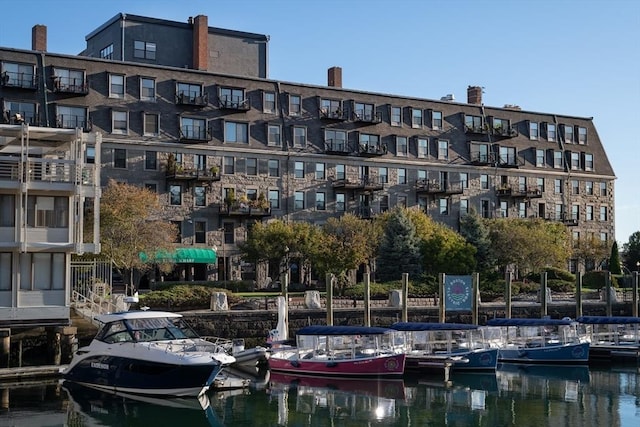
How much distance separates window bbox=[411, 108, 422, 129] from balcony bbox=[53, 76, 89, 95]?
27369 mm

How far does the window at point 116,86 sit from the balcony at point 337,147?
1649 cm

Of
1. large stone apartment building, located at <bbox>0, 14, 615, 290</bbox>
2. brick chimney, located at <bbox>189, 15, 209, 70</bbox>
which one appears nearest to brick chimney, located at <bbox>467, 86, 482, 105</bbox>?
large stone apartment building, located at <bbox>0, 14, 615, 290</bbox>

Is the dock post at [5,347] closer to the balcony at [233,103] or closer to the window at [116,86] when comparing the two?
the window at [116,86]

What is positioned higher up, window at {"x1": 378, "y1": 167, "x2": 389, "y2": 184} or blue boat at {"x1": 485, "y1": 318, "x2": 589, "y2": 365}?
window at {"x1": 378, "y1": 167, "x2": 389, "y2": 184}

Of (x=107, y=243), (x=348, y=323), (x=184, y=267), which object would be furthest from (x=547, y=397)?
(x=184, y=267)

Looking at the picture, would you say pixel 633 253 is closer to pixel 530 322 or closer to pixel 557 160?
pixel 557 160

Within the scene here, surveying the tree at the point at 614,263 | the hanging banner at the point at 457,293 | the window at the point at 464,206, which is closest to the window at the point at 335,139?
the window at the point at 464,206

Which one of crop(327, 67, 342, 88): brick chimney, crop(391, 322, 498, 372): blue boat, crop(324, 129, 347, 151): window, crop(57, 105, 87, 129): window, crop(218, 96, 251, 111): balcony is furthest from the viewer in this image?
crop(327, 67, 342, 88): brick chimney

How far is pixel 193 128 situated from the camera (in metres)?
64.4

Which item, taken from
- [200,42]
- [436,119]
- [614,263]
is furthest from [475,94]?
[200,42]

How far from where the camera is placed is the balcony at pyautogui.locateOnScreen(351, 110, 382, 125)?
70750 mm

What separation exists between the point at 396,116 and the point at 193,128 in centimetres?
1810

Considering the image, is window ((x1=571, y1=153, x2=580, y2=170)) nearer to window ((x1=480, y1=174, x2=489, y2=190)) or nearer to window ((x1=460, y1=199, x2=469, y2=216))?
window ((x1=480, y1=174, x2=489, y2=190))

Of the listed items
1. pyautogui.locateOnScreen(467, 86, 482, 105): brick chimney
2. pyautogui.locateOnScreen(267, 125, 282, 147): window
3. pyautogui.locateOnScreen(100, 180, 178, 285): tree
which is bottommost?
pyautogui.locateOnScreen(100, 180, 178, 285): tree
